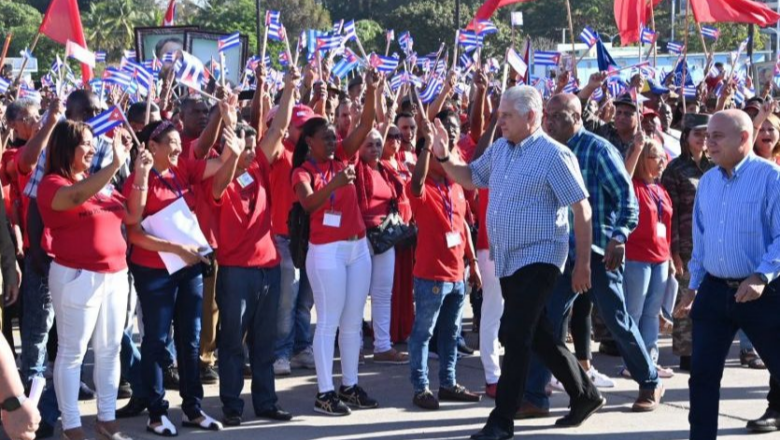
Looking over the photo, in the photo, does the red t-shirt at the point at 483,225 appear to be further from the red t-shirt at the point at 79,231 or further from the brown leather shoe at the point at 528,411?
the red t-shirt at the point at 79,231

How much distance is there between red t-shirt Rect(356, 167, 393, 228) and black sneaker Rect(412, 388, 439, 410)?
1.38 meters

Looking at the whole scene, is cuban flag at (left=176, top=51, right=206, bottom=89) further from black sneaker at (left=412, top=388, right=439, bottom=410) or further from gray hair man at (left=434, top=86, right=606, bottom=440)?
black sneaker at (left=412, top=388, right=439, bottom=410)

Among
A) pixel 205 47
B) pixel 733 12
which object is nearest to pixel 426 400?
pixel 733 12

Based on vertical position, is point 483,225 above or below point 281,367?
above

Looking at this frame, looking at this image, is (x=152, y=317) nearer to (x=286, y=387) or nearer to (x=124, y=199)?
(x=124, y=199)

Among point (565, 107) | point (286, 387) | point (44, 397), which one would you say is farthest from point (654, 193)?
point (44, 397)

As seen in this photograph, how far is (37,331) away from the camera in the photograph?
7.33m

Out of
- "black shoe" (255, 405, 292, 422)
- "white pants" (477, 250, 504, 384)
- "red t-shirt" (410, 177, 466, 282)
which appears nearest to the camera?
"black shoe" (255, 405, 292, 422)

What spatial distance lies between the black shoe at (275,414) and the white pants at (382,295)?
1696 mm

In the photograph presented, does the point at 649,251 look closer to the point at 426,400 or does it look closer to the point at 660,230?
the point at 660,230

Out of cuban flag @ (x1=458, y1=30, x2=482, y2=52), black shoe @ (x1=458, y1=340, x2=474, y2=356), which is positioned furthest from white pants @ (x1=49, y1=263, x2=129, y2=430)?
cuban flag @ (x1=458, y1=30, x2=482, y2=52)

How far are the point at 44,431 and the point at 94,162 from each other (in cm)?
160

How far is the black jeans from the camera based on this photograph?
22.8 ft

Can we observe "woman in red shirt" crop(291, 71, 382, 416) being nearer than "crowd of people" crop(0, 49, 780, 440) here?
No
